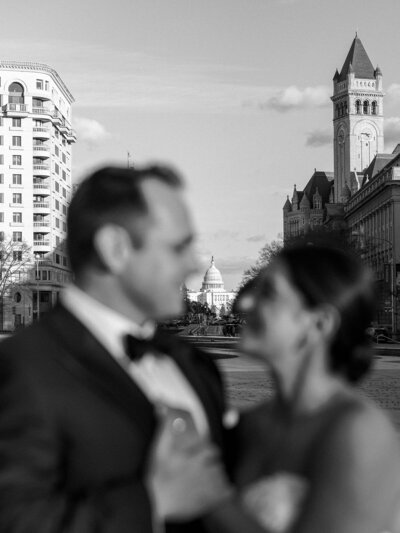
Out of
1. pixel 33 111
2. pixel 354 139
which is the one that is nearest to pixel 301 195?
pixel 354 139

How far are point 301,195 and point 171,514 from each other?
610 ft

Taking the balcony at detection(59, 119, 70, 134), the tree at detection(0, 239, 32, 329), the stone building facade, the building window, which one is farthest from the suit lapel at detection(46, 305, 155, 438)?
the balcony at detection(59, 119, 70, 134)

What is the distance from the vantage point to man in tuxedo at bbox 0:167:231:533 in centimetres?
204

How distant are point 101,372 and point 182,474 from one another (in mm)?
300

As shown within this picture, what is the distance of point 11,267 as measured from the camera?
97.4 meters

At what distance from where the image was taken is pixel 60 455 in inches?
82.5

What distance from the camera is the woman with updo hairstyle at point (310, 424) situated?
1.97 metres

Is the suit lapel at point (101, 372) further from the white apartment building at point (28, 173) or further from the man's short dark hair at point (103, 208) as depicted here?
the white apartment building at point (28, 173)

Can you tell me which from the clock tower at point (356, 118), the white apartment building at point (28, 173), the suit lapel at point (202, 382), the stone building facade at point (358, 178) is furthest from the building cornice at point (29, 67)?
the suit lapel at point (202, 382)

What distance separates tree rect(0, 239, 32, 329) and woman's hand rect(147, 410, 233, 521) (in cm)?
8768

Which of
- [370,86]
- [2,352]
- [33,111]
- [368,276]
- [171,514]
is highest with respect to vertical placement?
[370,86]

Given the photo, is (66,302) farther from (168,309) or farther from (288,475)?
(288,475)

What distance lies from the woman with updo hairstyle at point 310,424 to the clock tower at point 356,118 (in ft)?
517

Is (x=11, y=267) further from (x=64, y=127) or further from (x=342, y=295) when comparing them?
(x=342, y=295)
